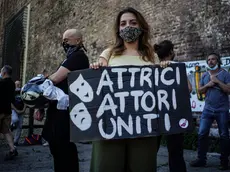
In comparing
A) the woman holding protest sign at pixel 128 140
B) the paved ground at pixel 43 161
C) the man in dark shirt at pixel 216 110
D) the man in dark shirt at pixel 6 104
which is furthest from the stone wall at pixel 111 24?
the man in dark shirt at pixel 6 104

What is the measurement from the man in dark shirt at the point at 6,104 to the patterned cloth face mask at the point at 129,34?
3.64 metres

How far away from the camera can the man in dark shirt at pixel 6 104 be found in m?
5.12

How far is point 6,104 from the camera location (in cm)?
516

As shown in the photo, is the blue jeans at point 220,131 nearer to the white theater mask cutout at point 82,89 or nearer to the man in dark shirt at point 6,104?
the white theater mask cutout at point 82,89

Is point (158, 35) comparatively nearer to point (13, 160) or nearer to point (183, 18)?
point (183, 18)

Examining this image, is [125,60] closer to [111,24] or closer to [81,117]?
[81,117]

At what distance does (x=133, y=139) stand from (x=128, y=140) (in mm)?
33

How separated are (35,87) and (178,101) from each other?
1.17 m

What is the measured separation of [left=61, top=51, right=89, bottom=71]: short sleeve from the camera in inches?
104

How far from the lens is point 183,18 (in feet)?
23.9

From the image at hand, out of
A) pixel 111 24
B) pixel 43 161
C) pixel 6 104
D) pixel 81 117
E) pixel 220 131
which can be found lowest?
pixel 43 161

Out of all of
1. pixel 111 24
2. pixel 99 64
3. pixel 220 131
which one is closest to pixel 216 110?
pixel 220 131

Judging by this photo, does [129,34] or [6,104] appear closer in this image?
[129,34]

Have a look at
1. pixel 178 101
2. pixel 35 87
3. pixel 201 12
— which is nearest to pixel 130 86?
pixel 178 101
